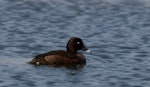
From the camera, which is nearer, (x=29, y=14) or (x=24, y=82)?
(x=24, y=82)

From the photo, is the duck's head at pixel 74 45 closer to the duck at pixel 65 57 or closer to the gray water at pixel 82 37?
the duck at pixel 65 57

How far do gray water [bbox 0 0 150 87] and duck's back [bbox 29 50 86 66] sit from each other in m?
0.30

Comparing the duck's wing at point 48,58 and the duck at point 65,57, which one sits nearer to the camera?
the duck's wing at point 48,58

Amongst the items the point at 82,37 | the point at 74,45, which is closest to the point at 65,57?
the point at 74,45

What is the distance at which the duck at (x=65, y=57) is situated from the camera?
86.9 ft

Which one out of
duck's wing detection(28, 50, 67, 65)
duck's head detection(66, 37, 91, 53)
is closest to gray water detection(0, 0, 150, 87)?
duck's wing detection(28, 50, 67, 65)

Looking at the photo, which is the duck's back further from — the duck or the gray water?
the gray water

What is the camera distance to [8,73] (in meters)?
24.5

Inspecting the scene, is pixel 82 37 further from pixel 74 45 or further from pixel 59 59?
pixel 59 59

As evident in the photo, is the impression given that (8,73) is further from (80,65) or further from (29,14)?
(29,14)

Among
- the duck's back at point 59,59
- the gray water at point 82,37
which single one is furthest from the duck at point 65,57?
the gray water at point 82,37

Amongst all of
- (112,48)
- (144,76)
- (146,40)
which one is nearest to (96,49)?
(112,48)

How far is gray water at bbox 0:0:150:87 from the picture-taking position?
952 inches

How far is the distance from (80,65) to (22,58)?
6.38 feet
